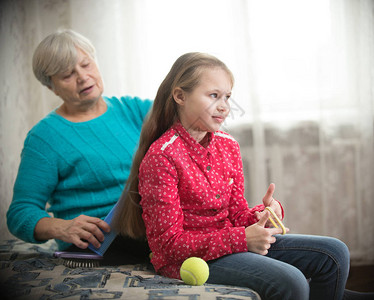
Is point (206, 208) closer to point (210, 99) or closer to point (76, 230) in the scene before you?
point (210, 99)

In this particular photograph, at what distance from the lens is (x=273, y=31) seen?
1640 millimetres

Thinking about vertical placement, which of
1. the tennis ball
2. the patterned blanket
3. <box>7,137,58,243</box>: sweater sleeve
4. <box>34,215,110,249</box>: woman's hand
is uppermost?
<box>7,137,58,243</box>: sweater sleeve

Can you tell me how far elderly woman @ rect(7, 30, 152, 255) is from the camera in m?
1.12

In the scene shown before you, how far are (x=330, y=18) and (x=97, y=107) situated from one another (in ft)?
3.48

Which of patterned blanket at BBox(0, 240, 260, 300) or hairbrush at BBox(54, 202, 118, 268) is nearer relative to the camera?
patterned blanket at BBox(0, 240, 260, 300)

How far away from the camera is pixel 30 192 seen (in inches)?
44.2

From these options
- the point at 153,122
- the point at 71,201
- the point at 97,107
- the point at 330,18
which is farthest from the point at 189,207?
the point at 330,18

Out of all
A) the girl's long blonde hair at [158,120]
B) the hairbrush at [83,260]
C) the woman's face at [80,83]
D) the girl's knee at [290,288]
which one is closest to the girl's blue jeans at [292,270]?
the girl's knee at [290,288]

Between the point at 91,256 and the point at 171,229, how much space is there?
33cm

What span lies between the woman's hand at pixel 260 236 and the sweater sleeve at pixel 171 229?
0.05 ft

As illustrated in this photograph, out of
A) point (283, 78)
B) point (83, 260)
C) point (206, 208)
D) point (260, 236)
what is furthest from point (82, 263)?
point (283, 78)

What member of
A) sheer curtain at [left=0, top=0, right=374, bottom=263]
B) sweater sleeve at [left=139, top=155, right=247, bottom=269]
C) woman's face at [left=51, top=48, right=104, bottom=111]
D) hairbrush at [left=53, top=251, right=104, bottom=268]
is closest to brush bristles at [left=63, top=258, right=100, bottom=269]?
hairbrush at [left=53, top=251, right=104, bottom=268]

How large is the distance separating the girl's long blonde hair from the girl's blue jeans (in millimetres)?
252

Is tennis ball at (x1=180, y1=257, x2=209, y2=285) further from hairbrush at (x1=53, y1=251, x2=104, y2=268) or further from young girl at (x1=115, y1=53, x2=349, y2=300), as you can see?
hairbrush at (x1=53, y1=251, x2=104, y2=268)
